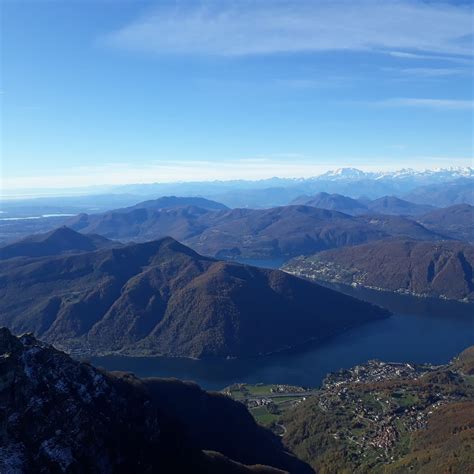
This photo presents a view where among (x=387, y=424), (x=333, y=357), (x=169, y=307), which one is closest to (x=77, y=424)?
(x=387, y=424)

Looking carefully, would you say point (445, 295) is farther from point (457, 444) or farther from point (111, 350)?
point (457, 444)

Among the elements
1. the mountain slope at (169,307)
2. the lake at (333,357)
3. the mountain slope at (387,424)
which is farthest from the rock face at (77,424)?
the mountain slope at (169,307)

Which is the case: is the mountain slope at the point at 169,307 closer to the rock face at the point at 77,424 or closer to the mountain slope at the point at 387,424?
the mountain slope at the point at 387,424

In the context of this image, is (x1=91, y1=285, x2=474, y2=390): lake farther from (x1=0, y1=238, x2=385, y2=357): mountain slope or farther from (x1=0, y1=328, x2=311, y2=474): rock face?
(x1=0, y1=328, x2=311, y2=474): rock face

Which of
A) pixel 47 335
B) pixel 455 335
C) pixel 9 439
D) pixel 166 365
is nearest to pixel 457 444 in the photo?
pixel 9 439

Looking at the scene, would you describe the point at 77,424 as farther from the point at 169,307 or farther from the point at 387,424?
the point at 169,307
